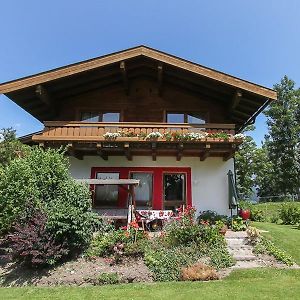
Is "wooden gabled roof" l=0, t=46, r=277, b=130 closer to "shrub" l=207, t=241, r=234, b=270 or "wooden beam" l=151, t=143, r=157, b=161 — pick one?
"wooden beam" l=151, t=143, r=157, b=161

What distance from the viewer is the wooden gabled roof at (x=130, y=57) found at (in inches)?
498

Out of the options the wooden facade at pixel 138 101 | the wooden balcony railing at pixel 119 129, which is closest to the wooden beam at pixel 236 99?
the wooden facade at pixel 138 101

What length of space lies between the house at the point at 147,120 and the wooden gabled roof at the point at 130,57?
0.13 ft

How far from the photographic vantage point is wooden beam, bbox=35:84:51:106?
1301 centimetres

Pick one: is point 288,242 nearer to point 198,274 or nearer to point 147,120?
point 198,274

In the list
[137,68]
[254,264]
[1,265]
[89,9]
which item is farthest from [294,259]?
[89,9]

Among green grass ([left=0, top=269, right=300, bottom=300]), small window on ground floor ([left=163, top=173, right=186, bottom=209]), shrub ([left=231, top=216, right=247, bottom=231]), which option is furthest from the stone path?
small window on ground floor ([left=163, top=173, right=186, bottom=209])

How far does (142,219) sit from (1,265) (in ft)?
15.0

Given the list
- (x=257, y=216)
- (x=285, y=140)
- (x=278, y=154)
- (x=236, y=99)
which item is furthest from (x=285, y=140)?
(x=236, y=99)

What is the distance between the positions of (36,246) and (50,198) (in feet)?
5.77

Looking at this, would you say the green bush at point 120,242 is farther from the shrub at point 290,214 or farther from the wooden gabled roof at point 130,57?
the shrub at point 290,214

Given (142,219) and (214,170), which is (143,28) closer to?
(214,170)

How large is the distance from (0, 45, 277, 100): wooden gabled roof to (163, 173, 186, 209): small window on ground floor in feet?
13.9

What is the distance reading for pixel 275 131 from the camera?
40.8 m
